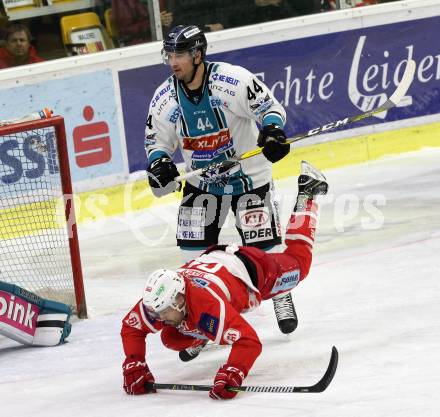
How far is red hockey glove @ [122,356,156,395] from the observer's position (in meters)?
4.17

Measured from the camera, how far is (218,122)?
4875 millimetres

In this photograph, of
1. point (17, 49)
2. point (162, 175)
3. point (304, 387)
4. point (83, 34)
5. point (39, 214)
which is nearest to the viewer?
point (304, 387)

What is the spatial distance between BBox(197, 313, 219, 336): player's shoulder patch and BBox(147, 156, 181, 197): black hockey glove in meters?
0.97

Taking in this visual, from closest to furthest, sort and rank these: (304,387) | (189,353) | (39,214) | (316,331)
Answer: (304,387)
(189,353)
(316,331)
(39,214)

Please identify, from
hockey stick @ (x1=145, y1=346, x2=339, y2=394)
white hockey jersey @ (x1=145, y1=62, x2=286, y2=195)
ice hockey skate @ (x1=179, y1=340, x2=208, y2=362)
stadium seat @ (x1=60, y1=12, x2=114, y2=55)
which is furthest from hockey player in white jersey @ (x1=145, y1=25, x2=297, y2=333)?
stadium seat @ (x1=60, y1=12, x2=114, y2=55)

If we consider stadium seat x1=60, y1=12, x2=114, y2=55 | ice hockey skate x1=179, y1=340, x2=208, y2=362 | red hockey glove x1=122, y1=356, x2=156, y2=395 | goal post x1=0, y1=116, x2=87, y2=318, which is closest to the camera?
red hockey glove x1=122, y1=356, x2=156, y2=395

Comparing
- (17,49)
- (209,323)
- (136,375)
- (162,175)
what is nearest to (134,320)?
(136,375)

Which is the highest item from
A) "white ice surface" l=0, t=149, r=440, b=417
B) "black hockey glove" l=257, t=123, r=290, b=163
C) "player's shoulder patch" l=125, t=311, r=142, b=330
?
"black hockey glove" l=257, t=123, r=290, b=163

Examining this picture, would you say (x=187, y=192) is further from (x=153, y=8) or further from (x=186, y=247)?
(x=153, y=8)

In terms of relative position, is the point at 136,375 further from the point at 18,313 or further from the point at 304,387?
the point at 18,313

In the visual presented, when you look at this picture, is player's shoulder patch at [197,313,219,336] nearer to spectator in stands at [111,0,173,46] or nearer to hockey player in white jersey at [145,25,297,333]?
hockey player in white jersey at [145,25,297,333]

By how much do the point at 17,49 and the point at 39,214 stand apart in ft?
5.72

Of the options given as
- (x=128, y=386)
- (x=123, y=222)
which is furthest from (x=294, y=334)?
(x=123, y=222)

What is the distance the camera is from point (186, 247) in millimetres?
4941
